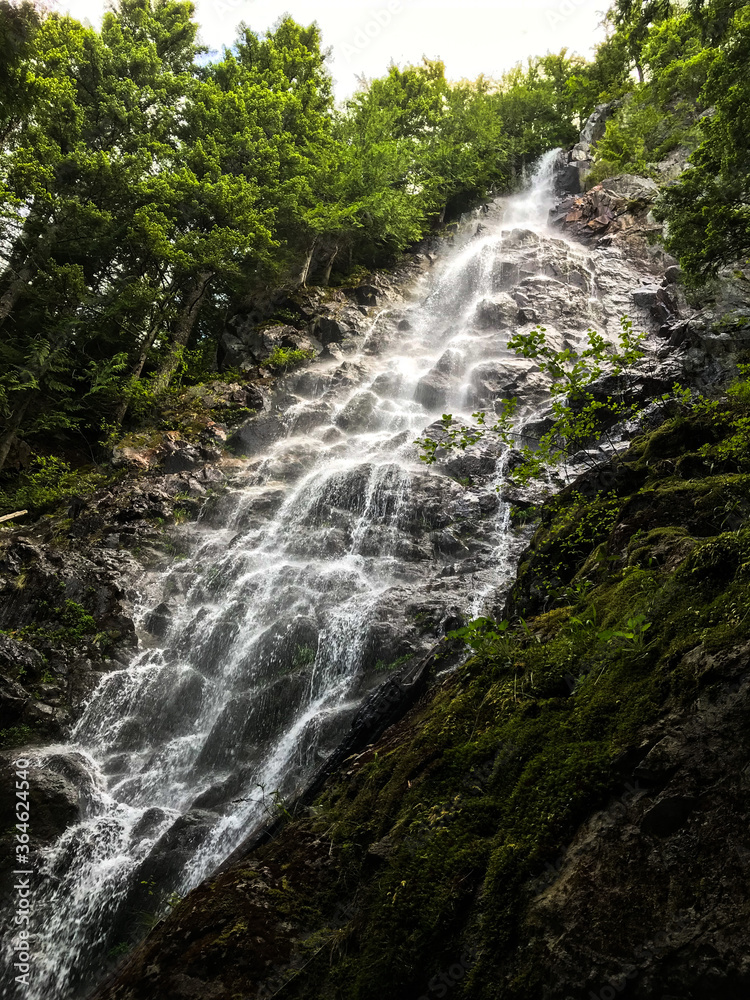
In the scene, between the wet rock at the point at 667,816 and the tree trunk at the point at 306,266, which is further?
the tree trunk at the point at 306,266

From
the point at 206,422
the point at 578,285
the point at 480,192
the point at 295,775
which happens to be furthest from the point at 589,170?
the point at 295,775

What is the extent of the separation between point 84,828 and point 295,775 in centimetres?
300

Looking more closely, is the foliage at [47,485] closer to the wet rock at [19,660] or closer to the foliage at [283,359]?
the wet rock at [19,660]

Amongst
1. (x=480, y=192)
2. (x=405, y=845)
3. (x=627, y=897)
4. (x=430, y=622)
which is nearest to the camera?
(x=627, y=897)

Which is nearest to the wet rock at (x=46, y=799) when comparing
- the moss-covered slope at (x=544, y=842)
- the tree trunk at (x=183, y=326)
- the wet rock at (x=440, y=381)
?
the moss-covered slope at (x=544, y=842)

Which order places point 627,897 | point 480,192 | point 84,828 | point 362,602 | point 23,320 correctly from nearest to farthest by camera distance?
point 627,897 → point 84,828 → point 362,602 → point 23,320 → point 480,192

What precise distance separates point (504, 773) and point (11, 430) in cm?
1674

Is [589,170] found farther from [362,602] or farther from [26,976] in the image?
[26,976]

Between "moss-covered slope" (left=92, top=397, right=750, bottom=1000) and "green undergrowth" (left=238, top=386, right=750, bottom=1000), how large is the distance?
0.04ft

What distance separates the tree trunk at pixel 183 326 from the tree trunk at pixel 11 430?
3732 millimetres

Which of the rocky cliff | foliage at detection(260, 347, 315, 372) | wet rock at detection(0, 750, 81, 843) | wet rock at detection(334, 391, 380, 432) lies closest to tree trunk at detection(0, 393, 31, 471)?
foliage at detection(260, 347, 315, 372)

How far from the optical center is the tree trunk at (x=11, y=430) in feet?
49.0

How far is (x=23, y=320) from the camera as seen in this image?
53.5ft

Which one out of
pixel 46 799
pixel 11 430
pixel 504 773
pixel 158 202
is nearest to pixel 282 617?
pixel 46 799
